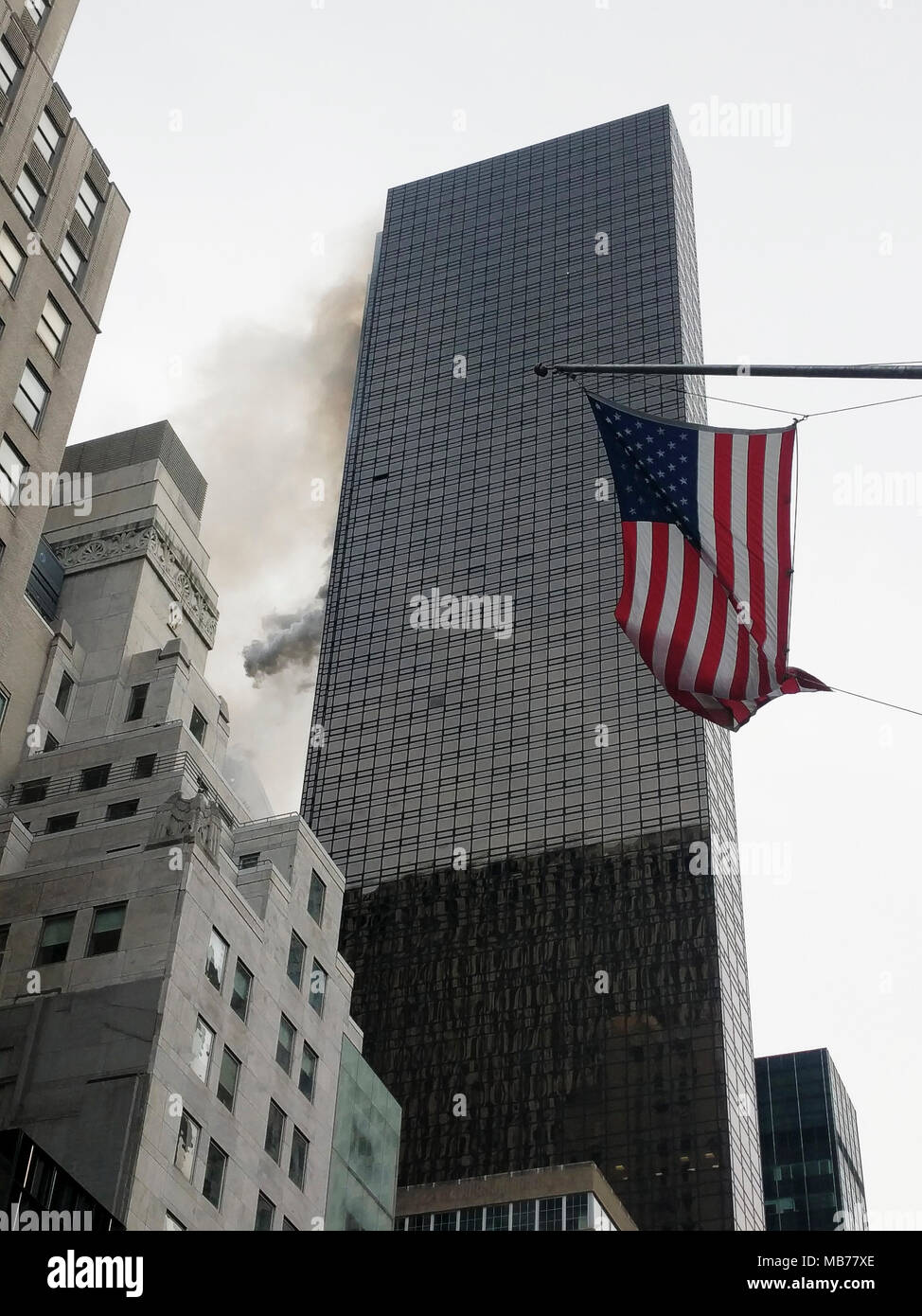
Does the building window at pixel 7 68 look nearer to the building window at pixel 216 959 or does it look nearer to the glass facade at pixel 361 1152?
the building window at pixel 216 959

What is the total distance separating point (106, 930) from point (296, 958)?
9.55 metres

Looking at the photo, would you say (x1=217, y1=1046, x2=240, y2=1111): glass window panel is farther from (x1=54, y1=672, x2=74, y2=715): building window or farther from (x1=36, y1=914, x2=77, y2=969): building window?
(x1=54, y1=672, x2=74, y2=715): building window

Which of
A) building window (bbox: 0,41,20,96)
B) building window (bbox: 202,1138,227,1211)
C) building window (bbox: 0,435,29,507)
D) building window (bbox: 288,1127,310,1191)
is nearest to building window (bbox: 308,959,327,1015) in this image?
building window (bbox: 288,1127,310,1191)

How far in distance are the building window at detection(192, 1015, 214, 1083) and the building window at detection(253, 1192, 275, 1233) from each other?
5062 millimetres

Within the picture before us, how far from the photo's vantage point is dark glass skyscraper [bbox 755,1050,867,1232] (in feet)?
559

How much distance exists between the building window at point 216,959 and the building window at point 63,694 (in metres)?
Answer: 22.7

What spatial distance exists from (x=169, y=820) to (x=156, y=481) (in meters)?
33.1

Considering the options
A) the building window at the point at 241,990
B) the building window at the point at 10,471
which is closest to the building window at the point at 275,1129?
the building window at the point at 241,990

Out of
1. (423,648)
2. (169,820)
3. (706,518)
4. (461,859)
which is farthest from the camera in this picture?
(423,648)

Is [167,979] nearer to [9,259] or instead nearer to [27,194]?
[9,259]

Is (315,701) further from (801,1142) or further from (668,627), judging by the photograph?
(668,627)
